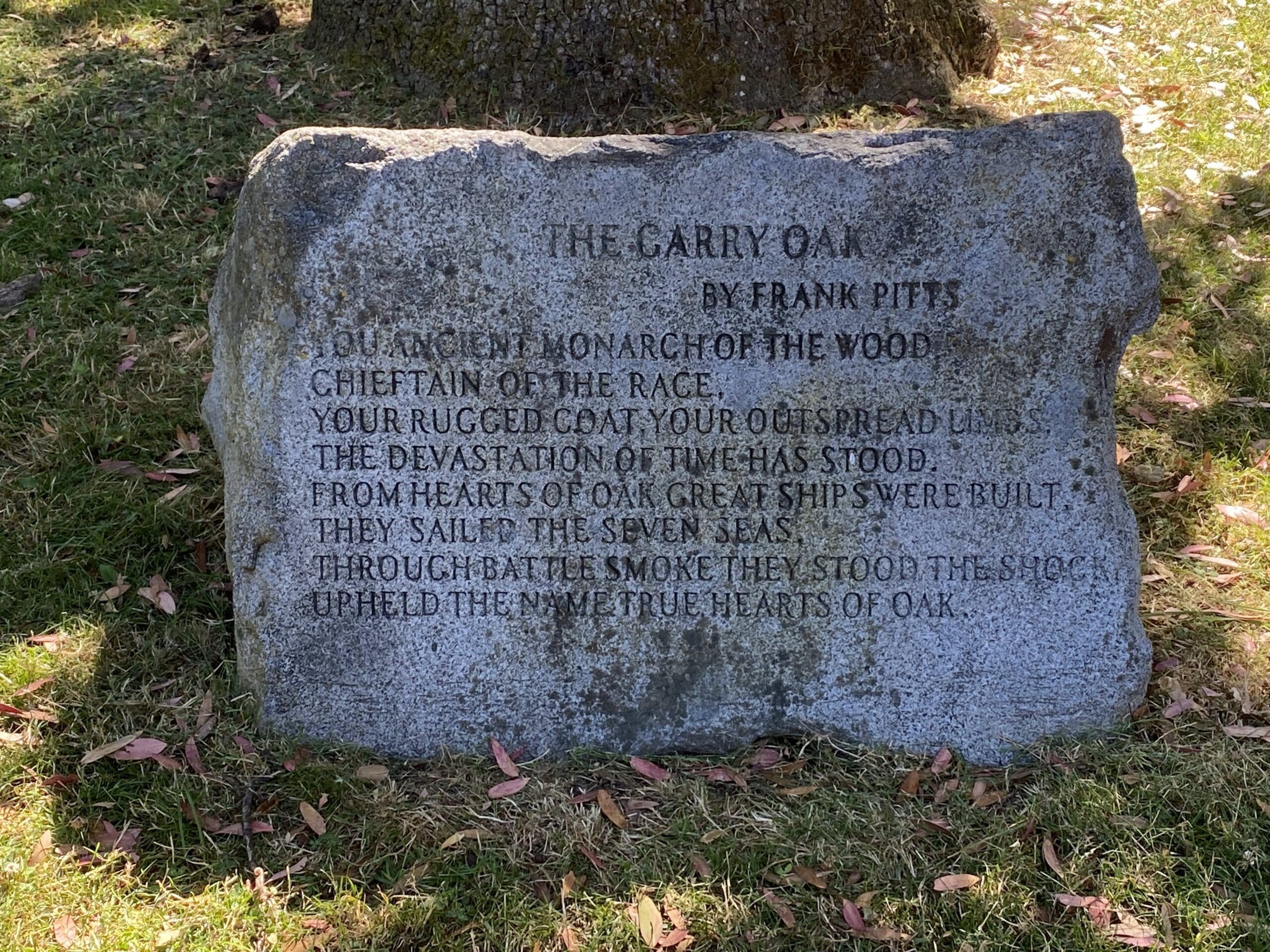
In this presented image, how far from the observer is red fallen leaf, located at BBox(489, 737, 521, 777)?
2896 millimetres

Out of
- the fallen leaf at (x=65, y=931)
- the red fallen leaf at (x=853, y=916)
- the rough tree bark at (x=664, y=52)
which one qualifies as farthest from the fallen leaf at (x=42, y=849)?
the rough tree bark at (x=664, y=52)

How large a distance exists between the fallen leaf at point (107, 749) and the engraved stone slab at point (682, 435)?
13.0 inches

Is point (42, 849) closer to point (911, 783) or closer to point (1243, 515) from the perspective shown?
point (911, 783)

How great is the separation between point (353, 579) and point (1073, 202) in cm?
205

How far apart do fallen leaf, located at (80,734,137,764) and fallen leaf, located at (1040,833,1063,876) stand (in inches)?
91.5

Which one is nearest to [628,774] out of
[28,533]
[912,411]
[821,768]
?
[821,768]

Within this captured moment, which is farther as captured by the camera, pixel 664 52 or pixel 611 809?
pixel 664 52

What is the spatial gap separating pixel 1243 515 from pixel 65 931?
365 cm

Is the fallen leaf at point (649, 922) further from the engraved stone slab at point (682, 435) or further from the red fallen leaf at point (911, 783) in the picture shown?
the red fallen leaf at point (911, 783)

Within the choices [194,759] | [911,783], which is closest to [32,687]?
[194,759]

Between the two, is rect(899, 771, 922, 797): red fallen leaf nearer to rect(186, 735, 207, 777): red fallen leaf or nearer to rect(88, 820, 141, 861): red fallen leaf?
rect(186, 735, 207, 777): red fallen leaf

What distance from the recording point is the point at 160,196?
5.05m

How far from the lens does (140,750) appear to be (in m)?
2.88

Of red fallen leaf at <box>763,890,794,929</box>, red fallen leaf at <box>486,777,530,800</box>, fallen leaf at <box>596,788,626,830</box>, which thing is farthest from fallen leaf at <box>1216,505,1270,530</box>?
red fallen leaf at <box>486,777,530,800</box>
